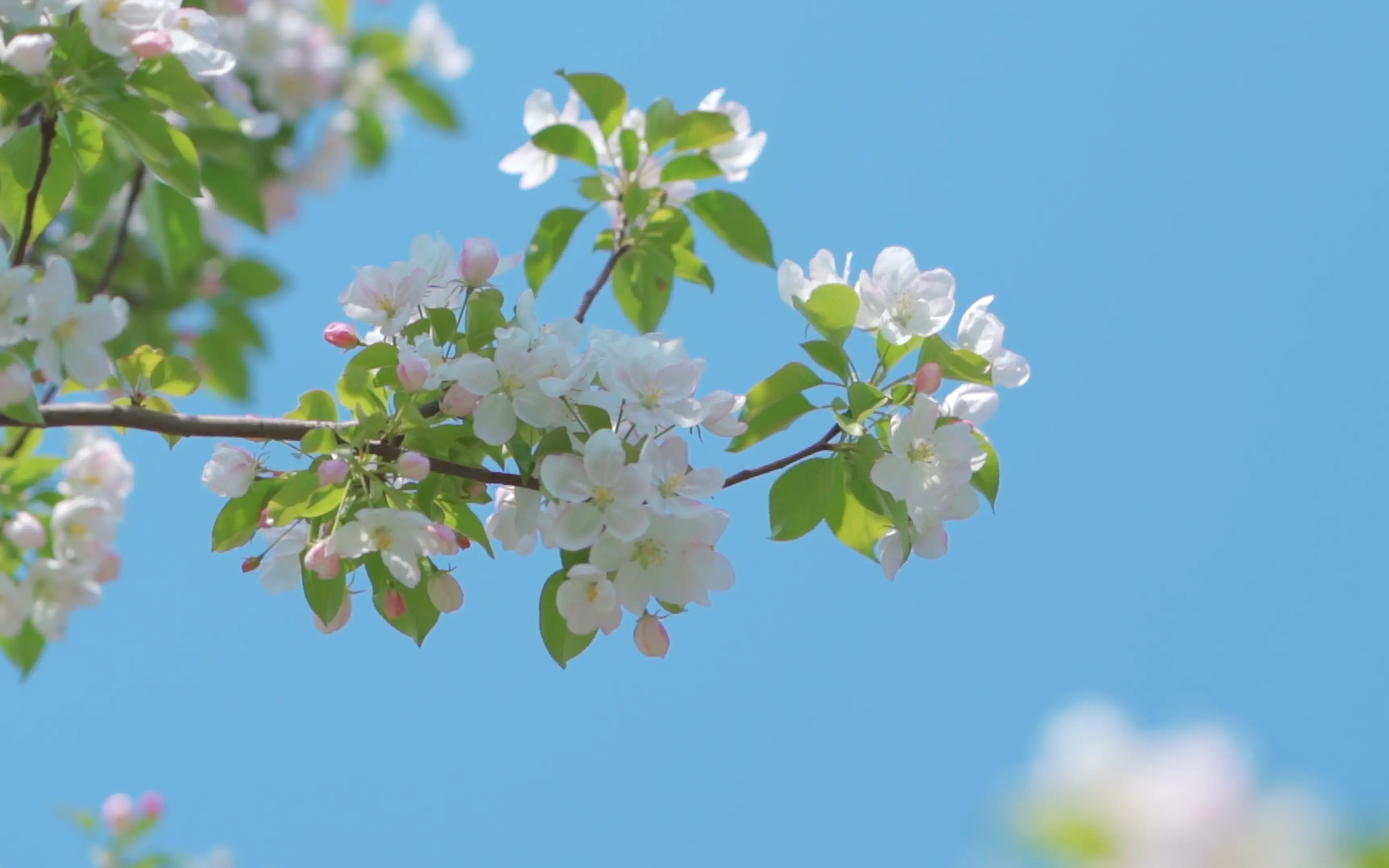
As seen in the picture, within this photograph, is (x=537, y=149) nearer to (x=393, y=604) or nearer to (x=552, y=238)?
(x=552, y=238)

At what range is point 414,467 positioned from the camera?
134cm

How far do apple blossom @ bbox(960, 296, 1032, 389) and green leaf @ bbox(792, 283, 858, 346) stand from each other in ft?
0.44

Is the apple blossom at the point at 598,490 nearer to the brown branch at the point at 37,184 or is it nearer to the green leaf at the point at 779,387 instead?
the green leaf at the point at 779,387

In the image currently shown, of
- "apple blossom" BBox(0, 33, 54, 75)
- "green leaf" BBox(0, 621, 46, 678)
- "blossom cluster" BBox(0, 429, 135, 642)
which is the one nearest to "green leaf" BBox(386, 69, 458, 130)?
"blossom cluster" BBox(0, 429, 135, 642)

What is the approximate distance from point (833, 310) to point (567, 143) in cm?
68

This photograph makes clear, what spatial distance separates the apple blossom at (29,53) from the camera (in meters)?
1.50

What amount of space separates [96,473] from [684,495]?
1399 millimetres

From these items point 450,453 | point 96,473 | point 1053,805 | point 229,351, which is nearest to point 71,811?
point 96,473

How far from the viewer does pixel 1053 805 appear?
1.57ft

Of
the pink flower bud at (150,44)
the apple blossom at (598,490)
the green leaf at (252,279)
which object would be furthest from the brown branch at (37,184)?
the green leaf at (252,279)

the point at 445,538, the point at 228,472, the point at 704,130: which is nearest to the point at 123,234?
the point at 228,472

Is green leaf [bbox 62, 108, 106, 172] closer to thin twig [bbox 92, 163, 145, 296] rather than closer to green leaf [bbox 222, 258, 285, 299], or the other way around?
thin twig [bbox 92, 163, 145, 296]

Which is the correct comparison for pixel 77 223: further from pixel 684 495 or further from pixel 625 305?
pixel 684 495

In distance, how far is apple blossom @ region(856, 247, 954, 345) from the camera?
1538mm
